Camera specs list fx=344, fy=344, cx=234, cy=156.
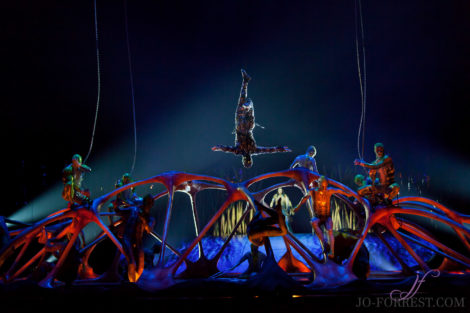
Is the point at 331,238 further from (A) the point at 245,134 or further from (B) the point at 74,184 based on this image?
(B) the point at 74,184

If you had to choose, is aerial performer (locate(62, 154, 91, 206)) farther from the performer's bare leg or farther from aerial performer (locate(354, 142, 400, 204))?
aerial performer (locate(354, 142, 400, 204))

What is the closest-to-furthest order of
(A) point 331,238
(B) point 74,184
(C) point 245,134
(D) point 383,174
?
(A) point 331,238, (D) point 383,174, (B) point 74,184, (C) point 245,134

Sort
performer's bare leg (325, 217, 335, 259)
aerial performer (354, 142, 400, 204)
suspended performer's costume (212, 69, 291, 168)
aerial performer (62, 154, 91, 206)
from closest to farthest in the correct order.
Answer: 1. performer's bare leg (325, 217, 335, 259)
2. aerial performer (354, 142, 400, 204)
3. aerial performer (62, 154, 91, 206)
4. suspended performer's costume (212, 69, 291, 168)

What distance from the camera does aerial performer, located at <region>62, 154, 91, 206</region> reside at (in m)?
7.41

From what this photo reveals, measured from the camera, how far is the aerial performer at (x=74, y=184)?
7.41m

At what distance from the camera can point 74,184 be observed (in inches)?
296

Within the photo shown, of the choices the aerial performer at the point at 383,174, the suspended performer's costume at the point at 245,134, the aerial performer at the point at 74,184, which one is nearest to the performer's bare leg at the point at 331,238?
the aerial performer at the point at 383,174

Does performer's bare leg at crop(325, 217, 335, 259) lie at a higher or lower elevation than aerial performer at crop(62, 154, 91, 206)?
lower

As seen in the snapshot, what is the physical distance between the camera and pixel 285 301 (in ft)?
16.9

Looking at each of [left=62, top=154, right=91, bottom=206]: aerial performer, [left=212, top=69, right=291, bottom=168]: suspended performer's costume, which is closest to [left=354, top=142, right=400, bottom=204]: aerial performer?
[left=212, top=69, right=291, bottom=168]: suspended performer's costume

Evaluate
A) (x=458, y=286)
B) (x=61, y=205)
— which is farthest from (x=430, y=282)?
(x=61, y=205)

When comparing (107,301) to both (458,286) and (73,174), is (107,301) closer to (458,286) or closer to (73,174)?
(73,174)

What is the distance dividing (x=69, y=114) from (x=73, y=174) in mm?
5746

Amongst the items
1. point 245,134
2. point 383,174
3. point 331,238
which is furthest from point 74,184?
point 383,174
